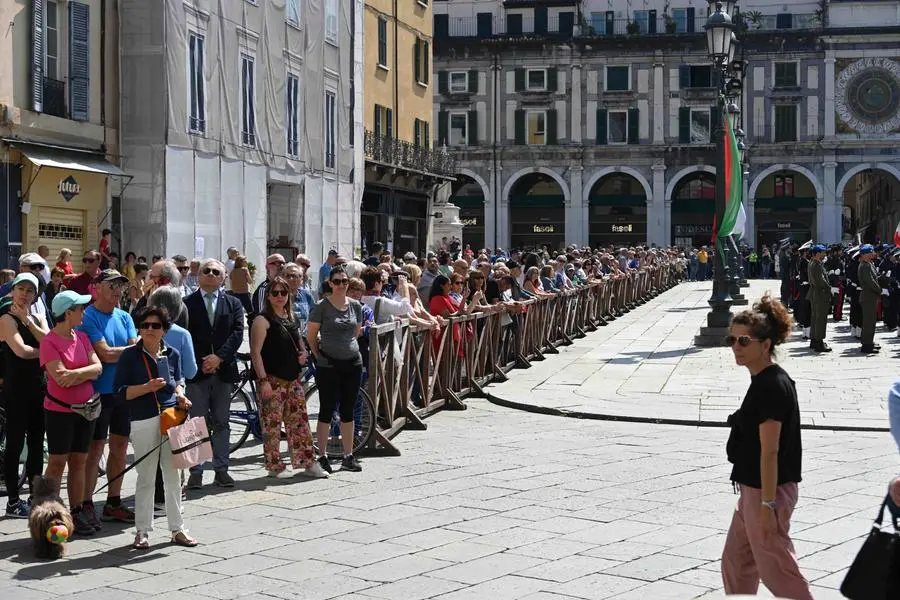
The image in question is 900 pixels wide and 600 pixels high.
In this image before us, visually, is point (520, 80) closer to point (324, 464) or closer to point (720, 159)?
point (720, 159)

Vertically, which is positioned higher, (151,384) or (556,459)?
(151,384)

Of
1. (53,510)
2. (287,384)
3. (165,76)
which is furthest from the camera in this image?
(165,76)

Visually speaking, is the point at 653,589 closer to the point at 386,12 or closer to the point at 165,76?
the point at 165,76

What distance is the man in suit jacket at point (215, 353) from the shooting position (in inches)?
399

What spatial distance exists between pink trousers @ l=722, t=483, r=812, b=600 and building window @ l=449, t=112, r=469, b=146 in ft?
213

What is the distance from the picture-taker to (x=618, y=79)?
6862cm

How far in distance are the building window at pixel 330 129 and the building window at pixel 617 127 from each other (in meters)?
35.1

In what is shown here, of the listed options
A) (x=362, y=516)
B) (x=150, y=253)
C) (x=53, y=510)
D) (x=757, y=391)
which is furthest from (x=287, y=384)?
(x=150, y=253)

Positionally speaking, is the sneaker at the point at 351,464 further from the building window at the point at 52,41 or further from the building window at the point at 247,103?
the building window at the point at 247,103

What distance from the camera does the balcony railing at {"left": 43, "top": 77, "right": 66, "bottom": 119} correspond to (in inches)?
899

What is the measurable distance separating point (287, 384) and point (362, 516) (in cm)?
194

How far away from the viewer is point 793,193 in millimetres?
69688

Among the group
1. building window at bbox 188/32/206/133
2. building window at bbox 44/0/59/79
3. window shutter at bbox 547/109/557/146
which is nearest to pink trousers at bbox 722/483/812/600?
building window at bbox 44/0/59/79

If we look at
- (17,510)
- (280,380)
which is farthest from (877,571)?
(280,380)
